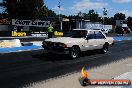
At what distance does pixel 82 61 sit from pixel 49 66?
2.39m

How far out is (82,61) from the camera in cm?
1434

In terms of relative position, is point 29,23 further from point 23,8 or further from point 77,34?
point 77,34

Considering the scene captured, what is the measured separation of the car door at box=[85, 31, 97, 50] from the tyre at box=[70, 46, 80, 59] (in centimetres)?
80

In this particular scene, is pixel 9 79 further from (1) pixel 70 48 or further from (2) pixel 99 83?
(1) pixel 70 48

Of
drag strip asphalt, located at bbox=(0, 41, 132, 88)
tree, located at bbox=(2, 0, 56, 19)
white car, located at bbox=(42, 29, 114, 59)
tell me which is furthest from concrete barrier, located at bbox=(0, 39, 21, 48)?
tree, located at bbox=(2, 0, 56, 19)

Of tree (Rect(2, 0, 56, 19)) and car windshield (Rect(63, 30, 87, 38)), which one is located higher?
tree (Rect(2, 0, 56, 19))

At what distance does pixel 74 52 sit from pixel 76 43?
49 cm

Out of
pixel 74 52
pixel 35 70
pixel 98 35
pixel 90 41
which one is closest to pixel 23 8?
pixel 98 35

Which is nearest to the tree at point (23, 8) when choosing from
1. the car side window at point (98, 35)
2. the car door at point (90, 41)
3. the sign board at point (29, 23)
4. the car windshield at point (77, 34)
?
the sign board at point (29, 23)

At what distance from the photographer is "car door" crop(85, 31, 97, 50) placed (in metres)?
15.9

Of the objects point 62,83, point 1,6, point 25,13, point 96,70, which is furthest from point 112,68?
point 1,6

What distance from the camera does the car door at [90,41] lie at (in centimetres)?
1593

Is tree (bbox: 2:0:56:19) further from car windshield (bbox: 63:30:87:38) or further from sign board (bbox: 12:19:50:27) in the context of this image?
car windshield (bbox: 63:30:87:38)

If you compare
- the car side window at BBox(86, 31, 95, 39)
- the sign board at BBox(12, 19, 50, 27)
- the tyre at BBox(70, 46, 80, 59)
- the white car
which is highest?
the sign board at BBox(12, 19, 50, 27)
